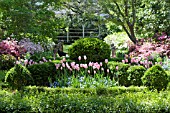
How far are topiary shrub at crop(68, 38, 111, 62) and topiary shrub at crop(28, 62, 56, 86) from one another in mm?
999

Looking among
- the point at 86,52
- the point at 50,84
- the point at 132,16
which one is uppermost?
the point at 132,16

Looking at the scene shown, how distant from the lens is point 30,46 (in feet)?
35.7

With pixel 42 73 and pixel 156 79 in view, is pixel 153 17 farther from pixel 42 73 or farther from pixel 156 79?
pixel 156 79

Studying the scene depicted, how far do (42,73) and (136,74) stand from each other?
6.43ft

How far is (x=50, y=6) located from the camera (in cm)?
1202

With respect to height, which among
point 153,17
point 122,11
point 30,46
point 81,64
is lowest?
point 81,64

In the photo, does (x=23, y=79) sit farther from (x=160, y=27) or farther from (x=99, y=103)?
(x=160, y=27)

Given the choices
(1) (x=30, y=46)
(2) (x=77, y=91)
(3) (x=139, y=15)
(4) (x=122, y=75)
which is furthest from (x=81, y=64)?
(3) (x=139, y=15)

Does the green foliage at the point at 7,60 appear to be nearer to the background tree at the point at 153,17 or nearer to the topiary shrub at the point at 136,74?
the topiary shrub at the point at 136,74

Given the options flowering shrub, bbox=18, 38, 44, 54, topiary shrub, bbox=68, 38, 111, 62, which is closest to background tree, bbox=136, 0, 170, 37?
flowering shrub, bbox=18, 38, 44, 54

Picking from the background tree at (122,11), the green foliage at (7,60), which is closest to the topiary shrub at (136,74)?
the green foliage at (7,60)

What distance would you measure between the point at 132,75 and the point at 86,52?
1.64 metres

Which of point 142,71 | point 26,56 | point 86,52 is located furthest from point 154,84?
point 26,56

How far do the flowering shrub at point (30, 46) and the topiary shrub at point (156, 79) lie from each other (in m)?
5.52
